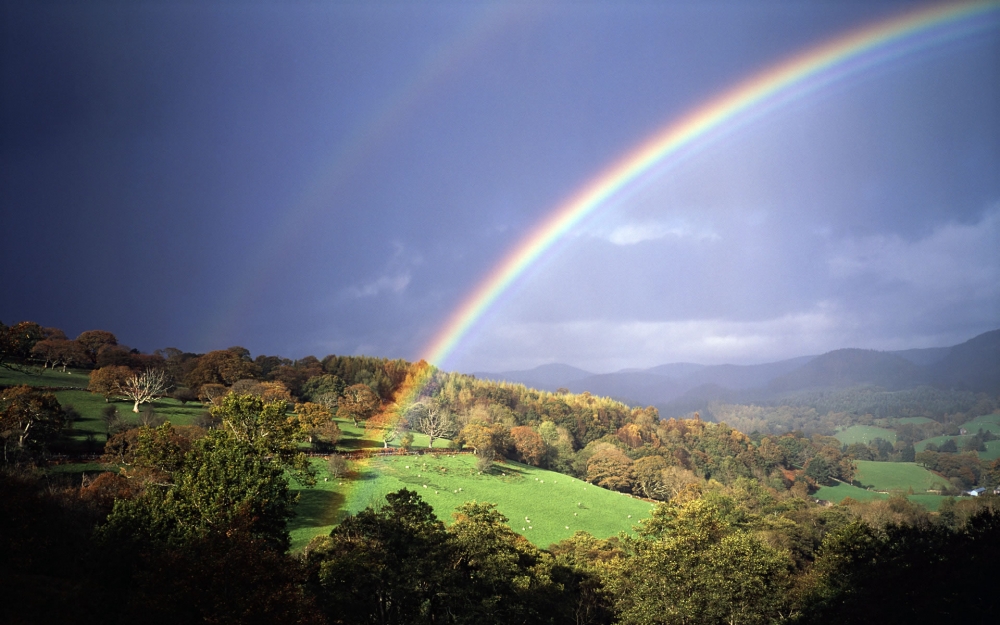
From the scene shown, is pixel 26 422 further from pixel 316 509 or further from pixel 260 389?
pixel 260 389

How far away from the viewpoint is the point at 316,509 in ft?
143

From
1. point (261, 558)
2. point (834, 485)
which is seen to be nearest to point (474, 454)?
point (261, 558)

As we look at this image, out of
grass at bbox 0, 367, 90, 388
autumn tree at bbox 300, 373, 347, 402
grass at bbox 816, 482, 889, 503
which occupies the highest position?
grass at bbox 0, 367, 90, 388

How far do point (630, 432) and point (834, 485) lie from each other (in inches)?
2105

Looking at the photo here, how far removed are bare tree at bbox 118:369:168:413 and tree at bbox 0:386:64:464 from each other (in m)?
14.4

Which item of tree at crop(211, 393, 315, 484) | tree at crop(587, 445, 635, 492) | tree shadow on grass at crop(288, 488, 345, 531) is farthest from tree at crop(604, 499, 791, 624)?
tree at crop(587, 445, 635, 492)

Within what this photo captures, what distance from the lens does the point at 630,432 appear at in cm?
12938

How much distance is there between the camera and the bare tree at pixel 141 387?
57.8 m

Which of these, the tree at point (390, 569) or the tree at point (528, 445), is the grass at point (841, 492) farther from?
the tree at point (390, 569)

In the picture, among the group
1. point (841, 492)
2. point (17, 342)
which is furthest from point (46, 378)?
point (841, 492)

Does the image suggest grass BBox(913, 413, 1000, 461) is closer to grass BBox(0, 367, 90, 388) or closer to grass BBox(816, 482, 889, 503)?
grass BBox(816, 482, 889, 503)

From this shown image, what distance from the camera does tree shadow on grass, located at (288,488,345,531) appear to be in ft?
132

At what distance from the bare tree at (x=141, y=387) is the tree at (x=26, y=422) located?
567 inches

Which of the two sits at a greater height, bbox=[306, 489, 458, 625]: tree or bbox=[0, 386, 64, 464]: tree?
bbox=[0, 386, 64, 464]: tree
